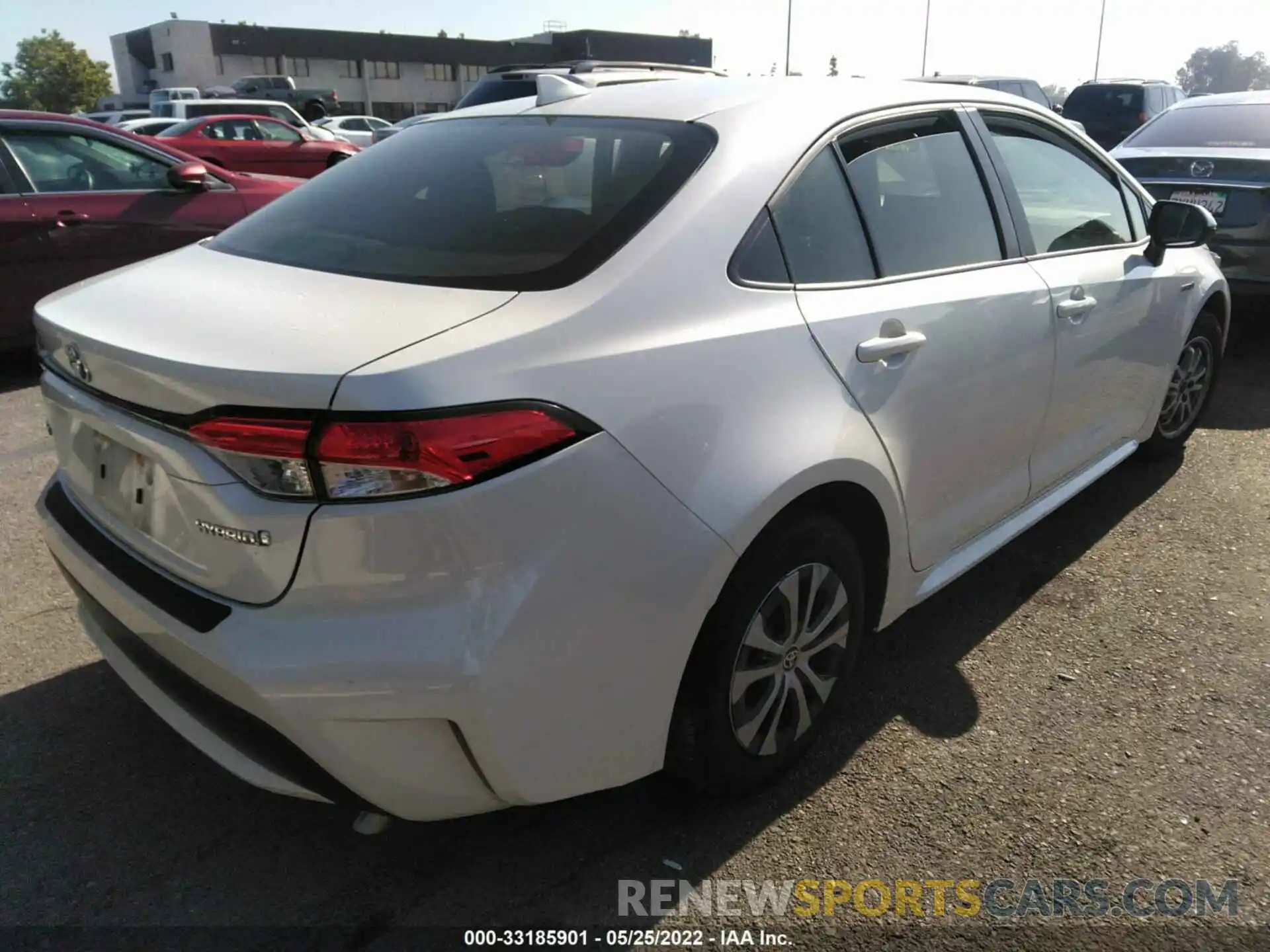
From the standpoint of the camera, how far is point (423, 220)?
238cm

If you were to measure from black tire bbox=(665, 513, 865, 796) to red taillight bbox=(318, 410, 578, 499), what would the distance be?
0.66 metres

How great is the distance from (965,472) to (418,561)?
174cm

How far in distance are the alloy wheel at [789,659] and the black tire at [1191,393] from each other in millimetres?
2529

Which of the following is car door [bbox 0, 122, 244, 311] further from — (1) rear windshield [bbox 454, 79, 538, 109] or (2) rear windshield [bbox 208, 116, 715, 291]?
(2) rear windshield [bbox 208, 116, 715, 291]

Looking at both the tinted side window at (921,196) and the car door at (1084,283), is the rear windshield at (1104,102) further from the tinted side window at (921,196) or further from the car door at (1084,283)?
the tinted side window at (921,196)

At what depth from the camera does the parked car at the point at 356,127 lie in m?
26.9

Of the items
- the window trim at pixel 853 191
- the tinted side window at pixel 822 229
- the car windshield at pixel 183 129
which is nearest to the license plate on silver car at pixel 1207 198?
the window trim at pixel 853 191

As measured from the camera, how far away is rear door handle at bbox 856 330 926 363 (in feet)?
7.77

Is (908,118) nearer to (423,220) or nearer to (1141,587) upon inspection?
(423,220)

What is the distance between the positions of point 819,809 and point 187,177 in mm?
5627

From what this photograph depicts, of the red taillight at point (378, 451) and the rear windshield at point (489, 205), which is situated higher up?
the rear windshield at point (489, 205)

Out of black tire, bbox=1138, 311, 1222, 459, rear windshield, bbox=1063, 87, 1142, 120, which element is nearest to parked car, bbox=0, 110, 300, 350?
black tire, bbox=1138, 311, 1222, 459

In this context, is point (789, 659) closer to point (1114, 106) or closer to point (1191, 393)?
point (1191, 393)

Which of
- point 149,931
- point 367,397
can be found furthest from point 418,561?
point 149,931
